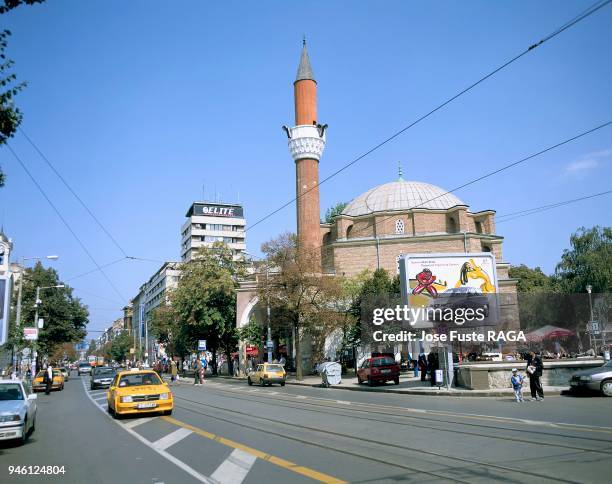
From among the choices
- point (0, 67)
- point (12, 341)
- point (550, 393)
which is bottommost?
point (550, 393)

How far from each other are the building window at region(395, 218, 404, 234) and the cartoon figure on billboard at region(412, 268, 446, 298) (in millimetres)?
33543

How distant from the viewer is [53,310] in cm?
5675

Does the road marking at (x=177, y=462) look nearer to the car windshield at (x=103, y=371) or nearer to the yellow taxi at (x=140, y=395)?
the yellow taxi at (x=140, y=395)

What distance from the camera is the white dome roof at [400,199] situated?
208 ft

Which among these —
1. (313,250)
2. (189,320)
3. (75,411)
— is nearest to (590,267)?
(313,250)

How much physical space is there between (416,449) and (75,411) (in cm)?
1330

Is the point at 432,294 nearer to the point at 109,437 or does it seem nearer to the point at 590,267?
the point at 109,437

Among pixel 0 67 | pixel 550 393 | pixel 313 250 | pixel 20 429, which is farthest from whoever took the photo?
pixel 313 250

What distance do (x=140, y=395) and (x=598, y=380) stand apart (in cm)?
1375

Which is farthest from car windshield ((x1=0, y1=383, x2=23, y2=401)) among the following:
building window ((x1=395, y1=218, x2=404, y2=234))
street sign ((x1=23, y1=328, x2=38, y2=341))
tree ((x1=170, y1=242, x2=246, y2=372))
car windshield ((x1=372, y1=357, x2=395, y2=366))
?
building window ((x1=395, y1=218, x2=404, y2=234))

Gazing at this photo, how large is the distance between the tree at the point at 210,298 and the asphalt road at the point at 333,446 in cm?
2998

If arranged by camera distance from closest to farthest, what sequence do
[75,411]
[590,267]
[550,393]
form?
[75,411]
[550,393]
[590,267]

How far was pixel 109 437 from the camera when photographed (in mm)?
11141

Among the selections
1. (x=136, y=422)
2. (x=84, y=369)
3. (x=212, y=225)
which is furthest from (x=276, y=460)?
(x=212, y=225)
